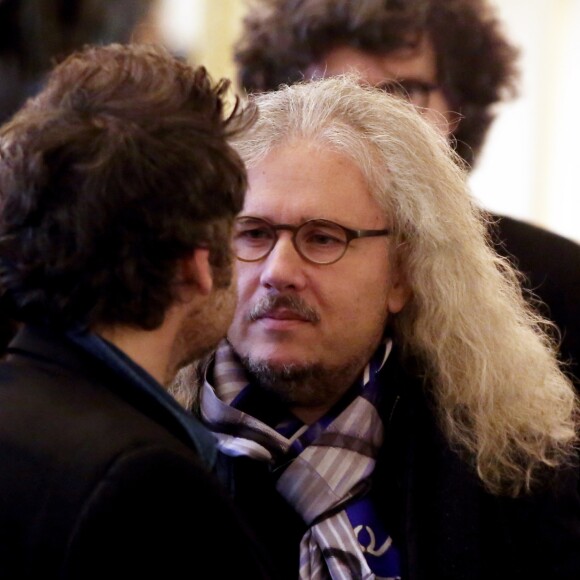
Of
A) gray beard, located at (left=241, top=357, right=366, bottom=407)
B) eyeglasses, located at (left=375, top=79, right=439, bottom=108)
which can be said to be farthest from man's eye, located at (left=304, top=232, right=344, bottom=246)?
eyeglasses, located at (left=375, top=79, right=439, bottom=108)

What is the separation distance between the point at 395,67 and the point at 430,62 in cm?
12

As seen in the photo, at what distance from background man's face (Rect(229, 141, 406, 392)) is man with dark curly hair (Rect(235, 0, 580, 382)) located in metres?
0.56

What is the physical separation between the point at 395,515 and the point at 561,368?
79cm

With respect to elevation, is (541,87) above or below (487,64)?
below

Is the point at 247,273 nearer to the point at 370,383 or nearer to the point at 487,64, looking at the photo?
the point at 370,383

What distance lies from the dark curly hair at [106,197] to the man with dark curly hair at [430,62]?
4.27 feet

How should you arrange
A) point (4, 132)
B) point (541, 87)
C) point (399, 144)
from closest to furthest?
1. point (4, 132)
2. point (399, 144)
3. point (541, 87)

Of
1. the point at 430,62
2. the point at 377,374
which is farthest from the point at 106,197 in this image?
the point at 430,62

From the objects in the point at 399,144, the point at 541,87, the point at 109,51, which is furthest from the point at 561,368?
the point at 541,87

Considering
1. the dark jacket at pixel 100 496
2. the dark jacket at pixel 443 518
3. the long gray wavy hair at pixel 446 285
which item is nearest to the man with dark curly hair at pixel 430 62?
the long gray wavy hair at pixel 446 285

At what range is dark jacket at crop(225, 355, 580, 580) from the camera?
2.14 m

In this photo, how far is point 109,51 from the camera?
1.67 metres

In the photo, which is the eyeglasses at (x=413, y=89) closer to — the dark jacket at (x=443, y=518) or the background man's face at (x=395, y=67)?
the background man's face at (x=395, y=67)

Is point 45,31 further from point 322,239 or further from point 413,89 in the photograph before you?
point 322,239
